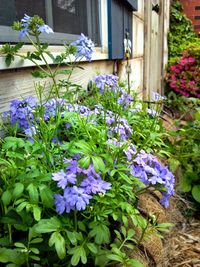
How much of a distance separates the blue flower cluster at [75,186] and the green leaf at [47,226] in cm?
4

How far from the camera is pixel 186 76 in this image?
552cm

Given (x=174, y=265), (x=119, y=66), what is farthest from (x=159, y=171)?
(x=119, y=66)

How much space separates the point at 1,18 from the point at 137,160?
2.82 ft

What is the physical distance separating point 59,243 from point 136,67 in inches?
A: 113

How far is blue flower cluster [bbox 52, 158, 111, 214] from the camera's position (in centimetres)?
94

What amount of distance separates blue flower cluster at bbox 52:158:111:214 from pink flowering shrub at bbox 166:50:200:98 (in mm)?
4662

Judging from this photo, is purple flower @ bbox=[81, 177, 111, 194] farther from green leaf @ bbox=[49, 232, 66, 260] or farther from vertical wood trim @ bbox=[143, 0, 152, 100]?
vertical wood trim @ bbox=[143, 0, 152, 100]

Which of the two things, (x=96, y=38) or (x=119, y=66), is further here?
(x=119, y=66)

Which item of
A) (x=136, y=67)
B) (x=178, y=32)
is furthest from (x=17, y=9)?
(x=178, y=32)

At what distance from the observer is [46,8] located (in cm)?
188

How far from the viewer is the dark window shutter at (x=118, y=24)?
2.54 meters

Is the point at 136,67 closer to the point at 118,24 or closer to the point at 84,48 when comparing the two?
the point at 118,24

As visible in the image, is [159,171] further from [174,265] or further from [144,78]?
[144,78]

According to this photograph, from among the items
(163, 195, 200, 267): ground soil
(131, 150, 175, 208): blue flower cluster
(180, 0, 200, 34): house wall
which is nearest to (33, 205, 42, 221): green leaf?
(131, 150, 175, 208): blue flower cluster
